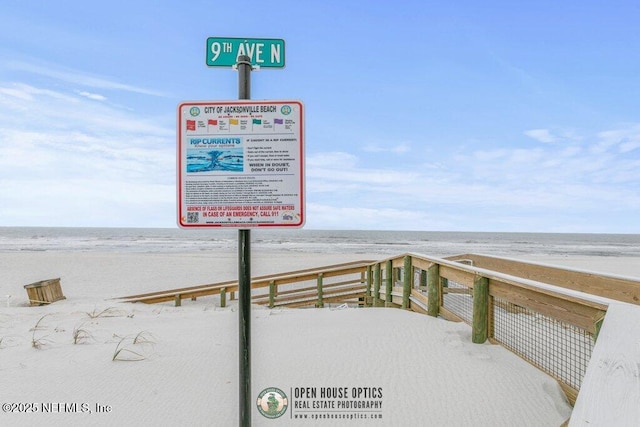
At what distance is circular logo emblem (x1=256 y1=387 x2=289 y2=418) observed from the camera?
3.16 metres

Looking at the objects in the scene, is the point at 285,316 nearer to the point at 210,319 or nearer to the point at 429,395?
the point at 210,319

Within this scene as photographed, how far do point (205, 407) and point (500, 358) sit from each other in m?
2.65

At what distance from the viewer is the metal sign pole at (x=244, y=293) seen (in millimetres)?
2469

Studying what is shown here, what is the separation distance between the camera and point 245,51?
101 inches

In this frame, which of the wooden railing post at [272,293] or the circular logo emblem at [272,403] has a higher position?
the circular logo emblem at [272,403]

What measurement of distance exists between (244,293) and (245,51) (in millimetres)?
1493

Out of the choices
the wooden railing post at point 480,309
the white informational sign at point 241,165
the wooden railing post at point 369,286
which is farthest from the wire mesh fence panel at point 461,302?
the white informational sign at point 241,165

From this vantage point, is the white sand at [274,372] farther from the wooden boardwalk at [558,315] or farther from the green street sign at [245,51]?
the green street sign at [245,51]

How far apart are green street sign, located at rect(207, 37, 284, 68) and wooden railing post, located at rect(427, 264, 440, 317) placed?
392 centimetres

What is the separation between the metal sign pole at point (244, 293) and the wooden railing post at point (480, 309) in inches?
105

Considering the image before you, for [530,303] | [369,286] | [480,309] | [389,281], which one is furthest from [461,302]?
[530,303]

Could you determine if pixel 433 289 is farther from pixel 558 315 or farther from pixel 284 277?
pixel 284 277

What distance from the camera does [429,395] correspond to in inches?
128

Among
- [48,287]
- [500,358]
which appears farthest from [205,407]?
[48,287]
